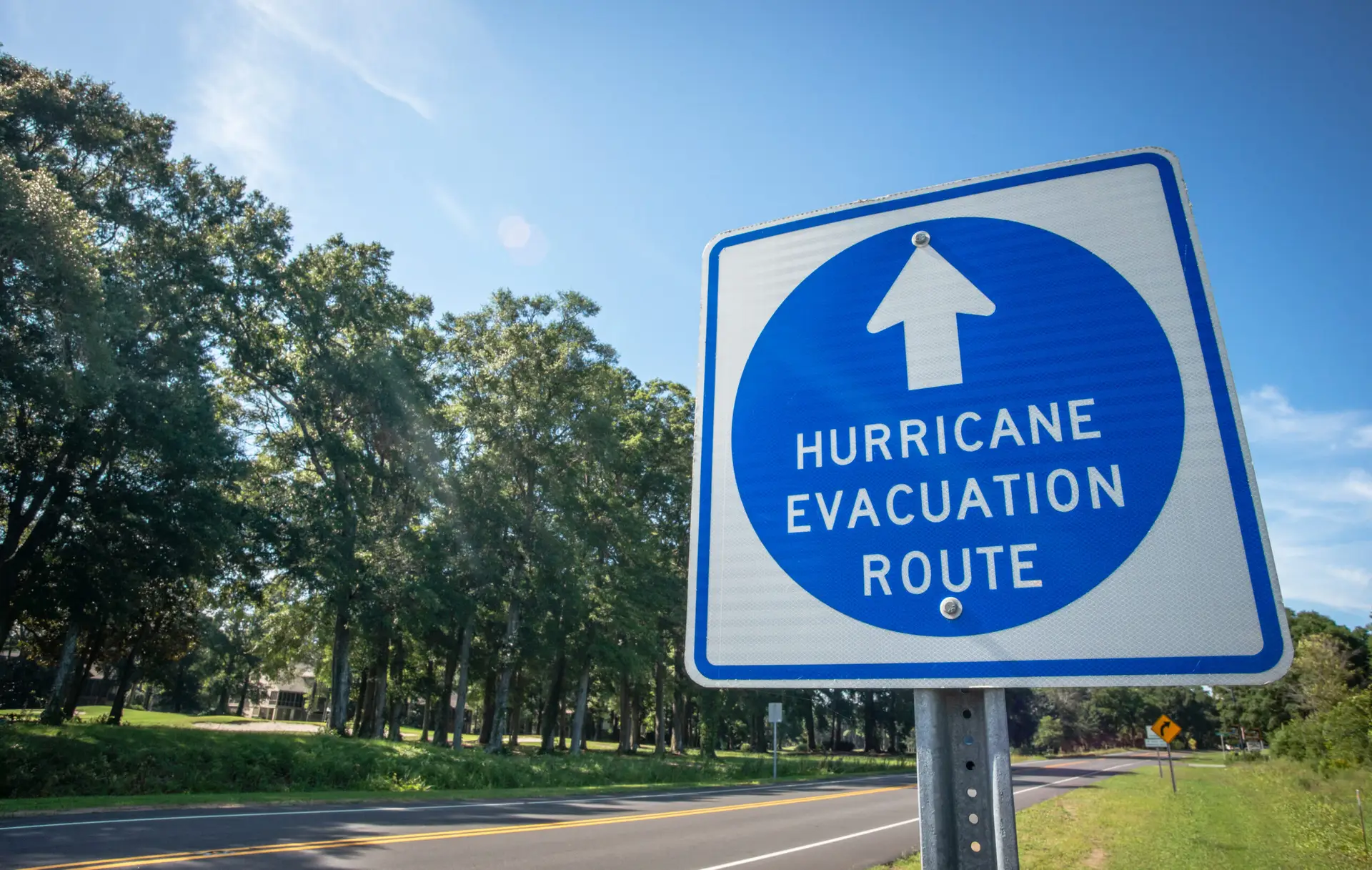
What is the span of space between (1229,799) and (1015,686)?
33456 mm

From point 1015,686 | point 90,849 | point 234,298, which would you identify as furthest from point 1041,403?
point 234,298

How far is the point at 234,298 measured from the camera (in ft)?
83.6

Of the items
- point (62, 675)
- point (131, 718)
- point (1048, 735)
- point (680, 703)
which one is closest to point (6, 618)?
point (62, 675)

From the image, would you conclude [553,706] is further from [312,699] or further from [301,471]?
[312,699]

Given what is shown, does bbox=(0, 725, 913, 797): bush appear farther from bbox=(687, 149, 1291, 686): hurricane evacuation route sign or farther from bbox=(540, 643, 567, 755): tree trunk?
bbox=(687, 149, 1291, 686): hurricane evacuation route sign

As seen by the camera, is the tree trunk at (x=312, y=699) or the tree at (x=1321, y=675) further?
the tree trunk at (x=312, y=699)

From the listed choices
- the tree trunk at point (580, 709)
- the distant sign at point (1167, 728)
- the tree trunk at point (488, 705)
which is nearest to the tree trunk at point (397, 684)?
the tree trunk at point (488, 705)

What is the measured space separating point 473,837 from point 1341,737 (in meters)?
33.9

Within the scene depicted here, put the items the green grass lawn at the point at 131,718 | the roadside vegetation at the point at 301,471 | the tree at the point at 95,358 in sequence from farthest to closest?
the green grass lawn at the point at 131,718
the roadside vegetation at the point at 301,471
the tree at the point at 95,358

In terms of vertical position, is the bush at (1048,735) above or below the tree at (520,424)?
below

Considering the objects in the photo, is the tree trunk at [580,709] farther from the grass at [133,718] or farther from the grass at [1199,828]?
the grass at [1199,828]

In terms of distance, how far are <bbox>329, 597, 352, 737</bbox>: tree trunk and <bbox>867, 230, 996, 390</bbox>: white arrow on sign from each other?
29.6 meters

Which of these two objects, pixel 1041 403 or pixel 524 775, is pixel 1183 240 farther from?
pixel 524 775

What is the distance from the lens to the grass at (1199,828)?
12.3m
